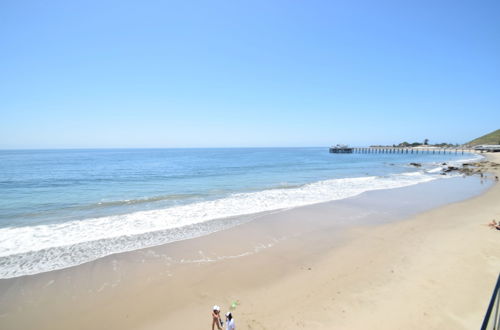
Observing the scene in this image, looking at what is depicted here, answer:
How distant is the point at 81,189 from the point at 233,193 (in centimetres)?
1520

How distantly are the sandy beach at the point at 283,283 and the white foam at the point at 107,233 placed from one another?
842mm

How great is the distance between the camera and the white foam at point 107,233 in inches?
344

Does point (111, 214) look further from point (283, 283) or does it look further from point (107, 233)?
point (283, 283)

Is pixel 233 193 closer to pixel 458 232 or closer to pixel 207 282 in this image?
pixel 207 282

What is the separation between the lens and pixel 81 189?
2189 centimetres

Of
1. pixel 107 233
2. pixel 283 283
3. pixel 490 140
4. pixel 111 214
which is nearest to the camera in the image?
pixel 283 283

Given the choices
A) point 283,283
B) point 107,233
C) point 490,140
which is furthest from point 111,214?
point 490,140

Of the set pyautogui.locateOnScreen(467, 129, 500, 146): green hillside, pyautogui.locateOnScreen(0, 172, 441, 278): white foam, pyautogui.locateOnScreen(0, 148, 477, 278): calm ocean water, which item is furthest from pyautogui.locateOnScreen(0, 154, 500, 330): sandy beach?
pyautogui.locateOnScreen(467, 129, 500, 146): green hillside

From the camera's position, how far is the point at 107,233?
36.8ft

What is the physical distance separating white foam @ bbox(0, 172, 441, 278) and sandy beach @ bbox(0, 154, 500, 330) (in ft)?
2.76

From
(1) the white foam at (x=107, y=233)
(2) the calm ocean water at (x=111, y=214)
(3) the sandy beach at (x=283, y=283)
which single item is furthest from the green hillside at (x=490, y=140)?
(1) the white foam at (x=107, y=233)

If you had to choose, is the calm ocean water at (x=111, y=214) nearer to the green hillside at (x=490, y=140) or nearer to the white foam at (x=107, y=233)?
the white foam at (x=107, y=233)

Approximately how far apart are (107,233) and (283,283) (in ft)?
30.4

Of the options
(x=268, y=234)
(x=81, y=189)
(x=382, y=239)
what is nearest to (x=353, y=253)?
(x=382, y=239)
